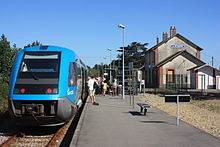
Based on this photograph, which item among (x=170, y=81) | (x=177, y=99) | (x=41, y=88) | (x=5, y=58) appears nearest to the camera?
(x=41, y=88)

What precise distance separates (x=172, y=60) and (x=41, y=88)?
37271mm

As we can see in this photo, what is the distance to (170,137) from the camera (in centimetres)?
823

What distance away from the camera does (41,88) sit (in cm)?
887

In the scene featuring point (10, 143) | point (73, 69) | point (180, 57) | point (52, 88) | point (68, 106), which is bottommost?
point (10, 143)

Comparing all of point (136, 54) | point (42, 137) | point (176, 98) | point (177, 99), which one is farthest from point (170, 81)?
point (136, 54)

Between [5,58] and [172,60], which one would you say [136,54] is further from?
[5,58]

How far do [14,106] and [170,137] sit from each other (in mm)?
4730

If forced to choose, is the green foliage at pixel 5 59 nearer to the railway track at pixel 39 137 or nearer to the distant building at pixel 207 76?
the railway track at pixel 39 137

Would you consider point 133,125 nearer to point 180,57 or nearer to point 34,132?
point 34,132

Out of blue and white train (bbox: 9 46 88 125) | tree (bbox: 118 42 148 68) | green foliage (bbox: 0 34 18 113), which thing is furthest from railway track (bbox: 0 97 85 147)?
tree (bbox: 118 42 148 68)

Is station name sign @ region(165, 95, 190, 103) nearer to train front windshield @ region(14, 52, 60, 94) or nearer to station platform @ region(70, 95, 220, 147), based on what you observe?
station platform @ region(70, 95, 220, 147)

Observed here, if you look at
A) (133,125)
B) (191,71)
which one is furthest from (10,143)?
(191,71)

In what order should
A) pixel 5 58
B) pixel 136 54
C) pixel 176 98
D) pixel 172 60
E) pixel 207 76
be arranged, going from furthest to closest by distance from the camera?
pixel 136 54, pixel 172 60, pixel 207 76, pixel 5 58, pixel 176 98

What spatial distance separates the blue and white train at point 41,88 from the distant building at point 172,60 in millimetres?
28413
